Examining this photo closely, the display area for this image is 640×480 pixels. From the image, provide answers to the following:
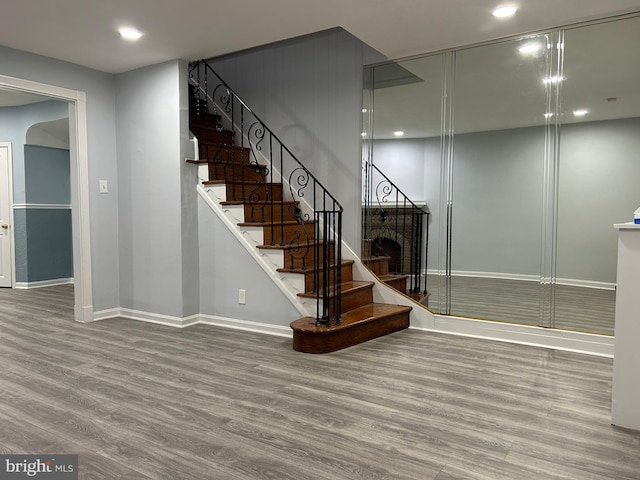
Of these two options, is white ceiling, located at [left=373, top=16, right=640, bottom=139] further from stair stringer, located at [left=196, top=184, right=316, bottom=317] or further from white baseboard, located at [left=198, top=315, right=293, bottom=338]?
white baseboard, located at [left=198, top=315, right=293, bottom=338]

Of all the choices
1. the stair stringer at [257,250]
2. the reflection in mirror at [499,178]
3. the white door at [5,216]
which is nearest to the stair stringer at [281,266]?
the stair stringer at [257,250]

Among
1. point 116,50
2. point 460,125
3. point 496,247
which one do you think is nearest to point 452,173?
point 460,125

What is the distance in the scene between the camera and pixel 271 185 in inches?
183

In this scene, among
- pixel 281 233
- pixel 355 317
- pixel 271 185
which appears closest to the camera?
pixel 355 317

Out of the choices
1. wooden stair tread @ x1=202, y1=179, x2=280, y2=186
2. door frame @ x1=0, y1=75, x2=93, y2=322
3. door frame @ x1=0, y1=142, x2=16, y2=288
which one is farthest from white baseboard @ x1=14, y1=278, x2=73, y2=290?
wooden stair tread @ x1=202, y1=179, x2=280, y2=186

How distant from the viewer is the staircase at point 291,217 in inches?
146

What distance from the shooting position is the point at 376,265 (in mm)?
4559

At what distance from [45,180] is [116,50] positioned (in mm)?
3830

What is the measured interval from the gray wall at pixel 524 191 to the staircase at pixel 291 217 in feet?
2.47

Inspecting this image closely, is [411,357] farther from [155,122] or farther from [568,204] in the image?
[155,122]

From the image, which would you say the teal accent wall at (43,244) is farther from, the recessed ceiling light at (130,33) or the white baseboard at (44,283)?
the recessed ceiling light at (130,33)

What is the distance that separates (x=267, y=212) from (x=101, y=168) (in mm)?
1735

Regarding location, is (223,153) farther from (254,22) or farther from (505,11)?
(505,11)

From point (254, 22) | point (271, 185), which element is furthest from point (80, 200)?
point (254, 22)
